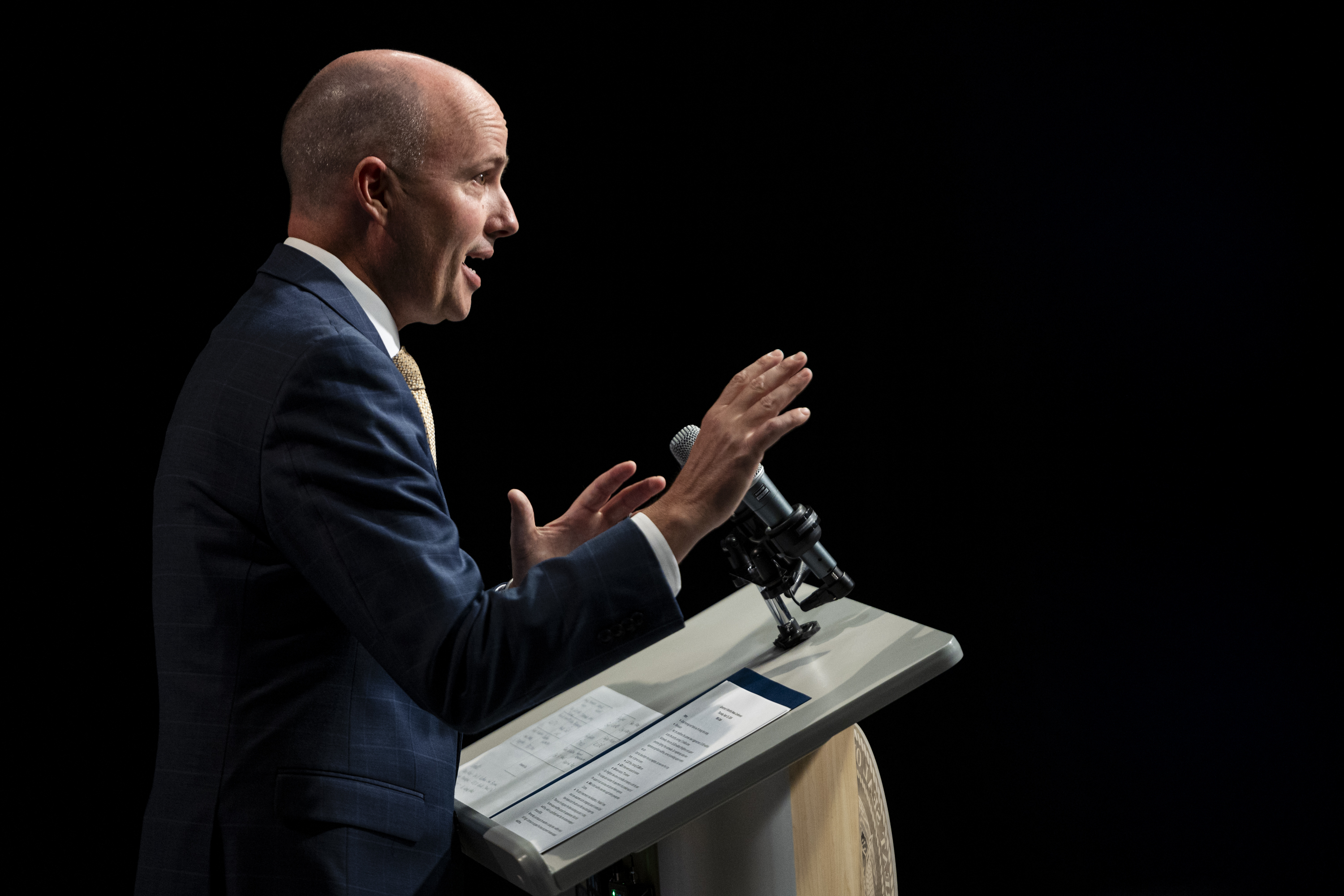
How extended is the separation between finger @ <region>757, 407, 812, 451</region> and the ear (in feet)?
1.86

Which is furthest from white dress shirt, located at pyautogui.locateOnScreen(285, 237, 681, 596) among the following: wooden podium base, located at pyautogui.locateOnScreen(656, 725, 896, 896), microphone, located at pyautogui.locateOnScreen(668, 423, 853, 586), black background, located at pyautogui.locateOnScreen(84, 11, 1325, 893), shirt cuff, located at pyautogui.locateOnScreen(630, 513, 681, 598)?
black background, located at pyautogui.locateOnScreen(84, 11, 1325, 893)

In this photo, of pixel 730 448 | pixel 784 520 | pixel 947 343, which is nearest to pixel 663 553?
pixel 730 448

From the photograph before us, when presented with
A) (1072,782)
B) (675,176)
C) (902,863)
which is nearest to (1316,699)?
(1072,782)

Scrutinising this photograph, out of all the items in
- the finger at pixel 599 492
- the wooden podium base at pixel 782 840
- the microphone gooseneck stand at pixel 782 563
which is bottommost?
the wooden podium base at pixel 782 840

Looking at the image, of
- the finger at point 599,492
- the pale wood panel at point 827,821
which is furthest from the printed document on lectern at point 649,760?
the finger at point 599,492

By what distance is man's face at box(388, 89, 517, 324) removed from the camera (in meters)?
1.60

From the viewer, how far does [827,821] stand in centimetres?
177

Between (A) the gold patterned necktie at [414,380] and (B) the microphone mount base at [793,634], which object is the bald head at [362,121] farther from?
(B) the microphone mount base at [793,634]

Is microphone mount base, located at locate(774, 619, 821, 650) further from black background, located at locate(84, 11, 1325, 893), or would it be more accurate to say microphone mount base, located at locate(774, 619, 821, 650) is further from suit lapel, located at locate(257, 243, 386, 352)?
black background, located at locate(84, 11, 1325, 893)

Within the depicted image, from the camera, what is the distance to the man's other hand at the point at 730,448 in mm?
1461

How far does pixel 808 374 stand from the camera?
1.53 m

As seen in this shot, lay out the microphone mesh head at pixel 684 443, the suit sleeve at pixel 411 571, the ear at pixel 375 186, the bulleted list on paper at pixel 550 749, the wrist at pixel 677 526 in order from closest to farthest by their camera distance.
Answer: the suit sleeve at pixel 411 571
the wrist at pixel 677 526
the ear at pixel 375 186
the bulleted list on paper at pixel 550 749
the microphone mesh head at pixel 684 443

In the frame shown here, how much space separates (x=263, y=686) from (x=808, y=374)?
0.76 metres

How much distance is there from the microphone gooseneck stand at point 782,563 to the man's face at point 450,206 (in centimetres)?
54
